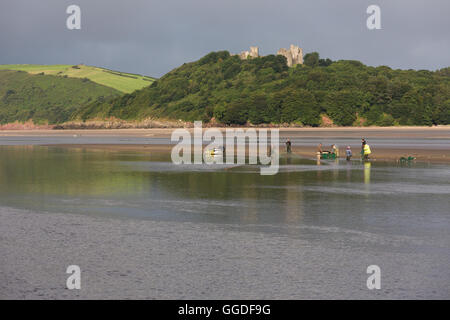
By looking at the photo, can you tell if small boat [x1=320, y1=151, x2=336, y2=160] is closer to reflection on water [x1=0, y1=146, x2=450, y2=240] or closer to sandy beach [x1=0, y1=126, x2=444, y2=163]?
sandy beach [x1=0, y1=126, x2=444, y2=163]

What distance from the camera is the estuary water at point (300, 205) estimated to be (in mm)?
11406

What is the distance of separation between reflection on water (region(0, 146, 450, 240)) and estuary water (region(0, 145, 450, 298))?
0.04 metres

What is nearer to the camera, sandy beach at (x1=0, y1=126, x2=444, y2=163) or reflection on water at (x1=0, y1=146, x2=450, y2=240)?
reflection on water at (x1=0, y1=146, x2=450, y2=240)

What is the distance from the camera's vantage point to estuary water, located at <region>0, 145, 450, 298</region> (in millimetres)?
11406

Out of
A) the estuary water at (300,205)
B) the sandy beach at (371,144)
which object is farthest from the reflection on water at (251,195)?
the sandy beach at (371,144)

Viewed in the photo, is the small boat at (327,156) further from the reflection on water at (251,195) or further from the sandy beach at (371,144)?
the reflection on water at (251,195)

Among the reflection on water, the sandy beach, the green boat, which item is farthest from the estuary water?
the sandy beach

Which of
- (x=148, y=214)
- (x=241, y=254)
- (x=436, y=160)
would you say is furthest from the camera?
(x=436, y=160)

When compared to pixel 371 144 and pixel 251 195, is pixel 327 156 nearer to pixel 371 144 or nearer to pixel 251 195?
pixel 251 195
